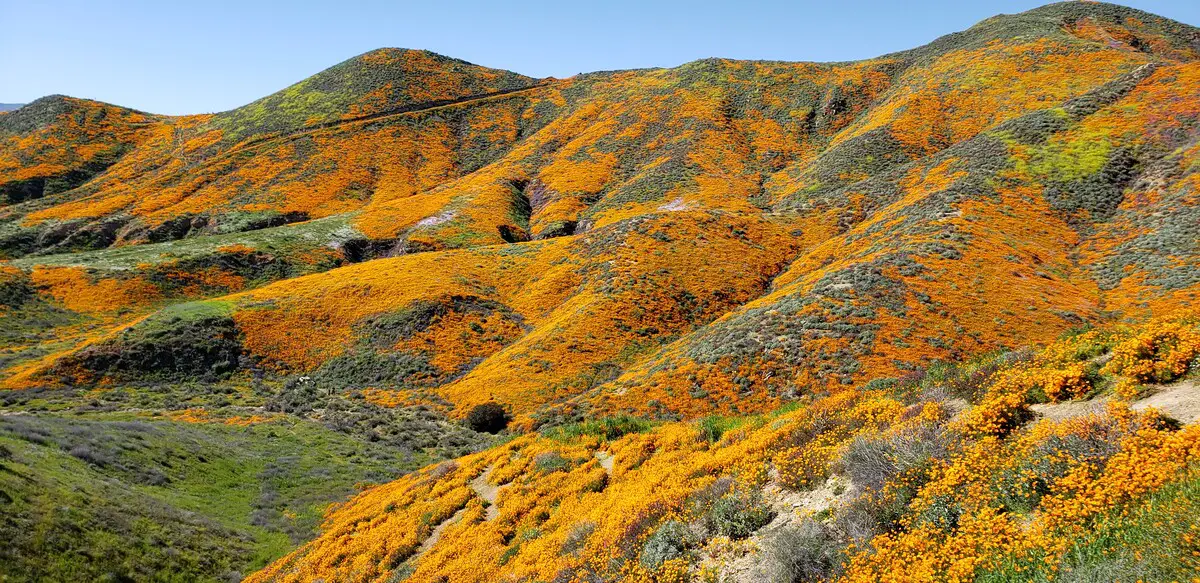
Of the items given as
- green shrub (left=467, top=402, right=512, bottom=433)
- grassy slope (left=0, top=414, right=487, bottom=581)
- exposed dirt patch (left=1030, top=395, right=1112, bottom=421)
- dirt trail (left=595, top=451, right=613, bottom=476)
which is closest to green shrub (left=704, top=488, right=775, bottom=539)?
exposed dirt patch (left=1030, top=395, right=1112, bottom=421)

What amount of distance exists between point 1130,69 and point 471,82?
105 m

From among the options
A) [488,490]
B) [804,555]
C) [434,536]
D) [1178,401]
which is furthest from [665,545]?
[488,490]

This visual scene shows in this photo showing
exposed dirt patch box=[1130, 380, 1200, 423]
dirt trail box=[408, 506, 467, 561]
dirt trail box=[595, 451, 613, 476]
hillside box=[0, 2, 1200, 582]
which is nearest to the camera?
exposed dirt patch box=[1130, 380, 1200, 423]

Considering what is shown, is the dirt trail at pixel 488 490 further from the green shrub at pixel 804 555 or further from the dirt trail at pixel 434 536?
the green shrub at pixel 804 555

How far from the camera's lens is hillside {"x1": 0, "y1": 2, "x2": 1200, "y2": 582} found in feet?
28.1

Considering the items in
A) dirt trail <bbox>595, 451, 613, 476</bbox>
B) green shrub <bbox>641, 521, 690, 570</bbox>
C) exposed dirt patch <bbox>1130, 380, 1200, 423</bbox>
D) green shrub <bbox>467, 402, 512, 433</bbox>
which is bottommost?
green shrub <bbox>467, 402, 512, 433</bbox>

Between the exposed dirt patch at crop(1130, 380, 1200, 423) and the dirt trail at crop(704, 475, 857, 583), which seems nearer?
the exposed dirt patch at crop(1130, 380, 1200, 423)

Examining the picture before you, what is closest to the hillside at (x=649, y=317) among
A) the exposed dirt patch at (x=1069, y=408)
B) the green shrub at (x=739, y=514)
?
the green shrub at (x=739, y=514)

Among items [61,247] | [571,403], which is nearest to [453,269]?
[571,403]

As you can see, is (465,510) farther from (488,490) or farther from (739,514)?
(739,514)

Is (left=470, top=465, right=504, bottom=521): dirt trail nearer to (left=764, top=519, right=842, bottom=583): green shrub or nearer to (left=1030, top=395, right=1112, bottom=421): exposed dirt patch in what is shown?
(left=764, top=519, right=842, bottom=583): green shrub

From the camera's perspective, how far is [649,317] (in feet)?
121

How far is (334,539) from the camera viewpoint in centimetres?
1717

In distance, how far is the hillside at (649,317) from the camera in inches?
337
